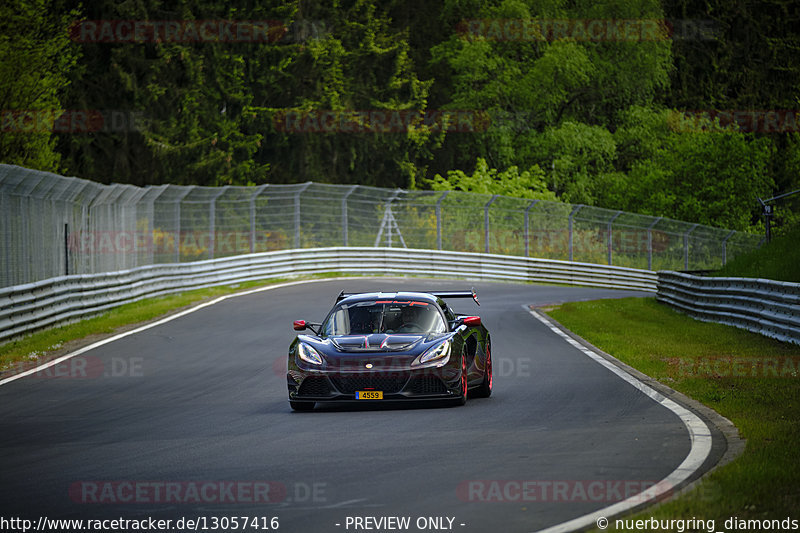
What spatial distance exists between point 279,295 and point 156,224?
374 cm

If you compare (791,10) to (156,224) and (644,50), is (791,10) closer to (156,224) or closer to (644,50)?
(644,50)

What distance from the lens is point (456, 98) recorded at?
68562 mm

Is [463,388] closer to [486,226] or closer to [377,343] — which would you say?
[377,343]

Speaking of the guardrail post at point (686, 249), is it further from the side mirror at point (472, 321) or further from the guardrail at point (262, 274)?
the side mirror at point (472, 321)

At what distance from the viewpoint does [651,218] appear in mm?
48375

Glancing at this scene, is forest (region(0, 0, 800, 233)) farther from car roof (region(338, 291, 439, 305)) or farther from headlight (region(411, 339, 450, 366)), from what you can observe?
headlight (region(411, 339, 450, 366))

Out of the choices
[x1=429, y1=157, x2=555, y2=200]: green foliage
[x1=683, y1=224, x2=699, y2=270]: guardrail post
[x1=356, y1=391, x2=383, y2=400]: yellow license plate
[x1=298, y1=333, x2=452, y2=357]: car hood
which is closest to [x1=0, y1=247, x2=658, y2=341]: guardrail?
[x1=683, y1=224, x2=699, y2=270]: guardrail post

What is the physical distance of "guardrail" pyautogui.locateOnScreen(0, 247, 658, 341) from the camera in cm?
2169

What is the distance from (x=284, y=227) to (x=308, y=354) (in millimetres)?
26971

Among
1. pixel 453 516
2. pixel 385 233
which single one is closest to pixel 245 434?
pixel 453 516

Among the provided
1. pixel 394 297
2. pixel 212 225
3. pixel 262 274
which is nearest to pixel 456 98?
pixel 262 274

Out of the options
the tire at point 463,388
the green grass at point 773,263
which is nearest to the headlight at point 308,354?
the tire at point 463,388

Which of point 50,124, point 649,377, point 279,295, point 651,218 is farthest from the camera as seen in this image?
point 651,218

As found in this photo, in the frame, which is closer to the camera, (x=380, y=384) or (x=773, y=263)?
(x=380, y=384)
